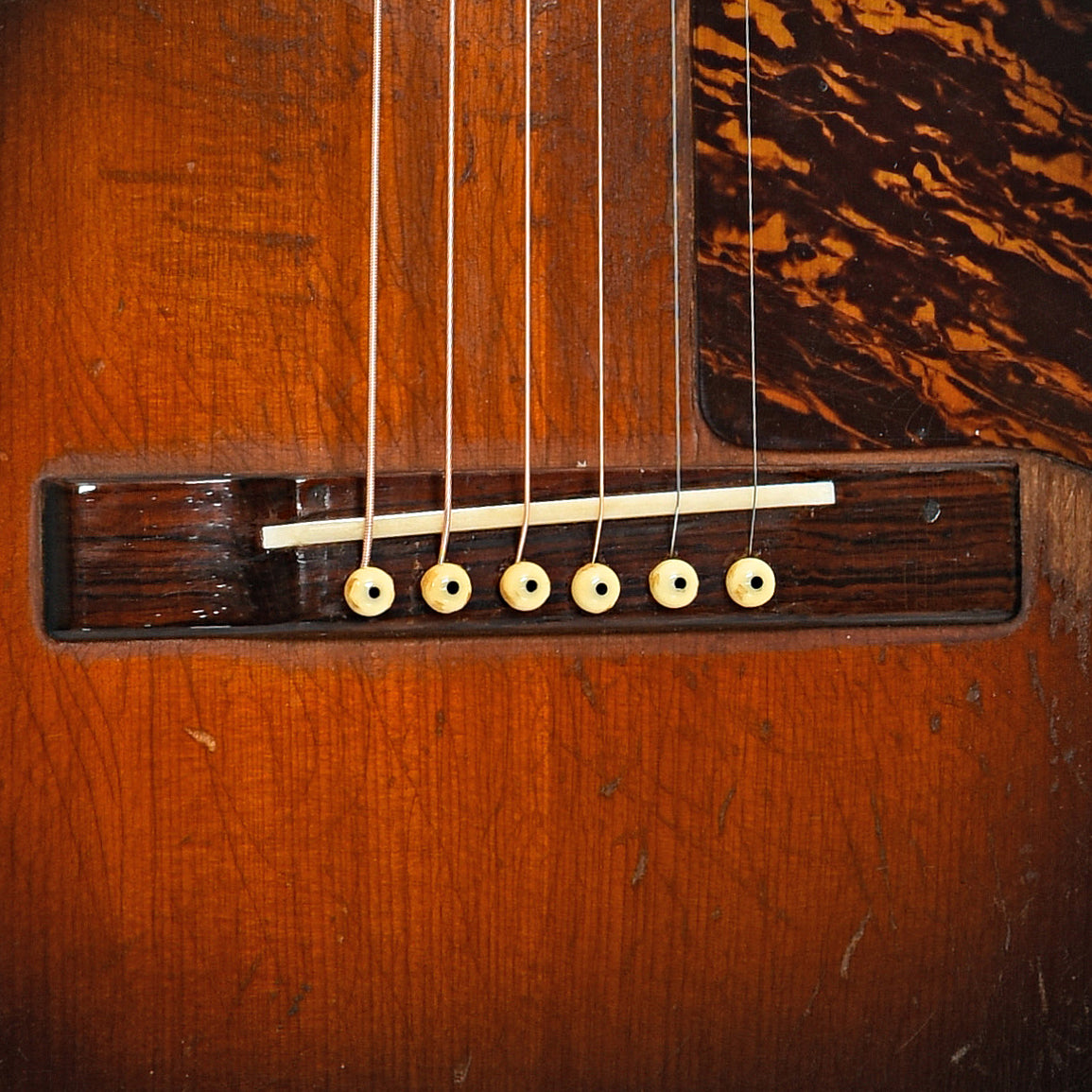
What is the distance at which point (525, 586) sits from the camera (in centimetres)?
59

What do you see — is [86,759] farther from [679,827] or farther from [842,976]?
[842,976]

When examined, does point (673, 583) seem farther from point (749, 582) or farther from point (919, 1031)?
point (919, 1031)

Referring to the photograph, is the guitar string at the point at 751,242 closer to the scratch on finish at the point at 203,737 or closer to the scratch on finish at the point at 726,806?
the scratch on finish at the point at 726,806

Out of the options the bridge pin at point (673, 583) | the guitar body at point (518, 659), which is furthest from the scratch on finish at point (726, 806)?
the bridge pin at point (673, 583)

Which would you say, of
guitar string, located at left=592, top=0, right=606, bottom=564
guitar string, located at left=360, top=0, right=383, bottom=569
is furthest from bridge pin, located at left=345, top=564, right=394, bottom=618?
guitar string, located at left=592, top=0, right=606, bottom=564

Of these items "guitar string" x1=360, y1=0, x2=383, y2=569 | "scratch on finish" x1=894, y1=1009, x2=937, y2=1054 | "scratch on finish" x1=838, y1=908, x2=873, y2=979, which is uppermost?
"guitar string" x1=360, y1=0, x2=383, y2=569

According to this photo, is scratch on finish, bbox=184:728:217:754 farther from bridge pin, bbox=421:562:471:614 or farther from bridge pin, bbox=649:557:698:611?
bridge pin, bbox=649:557:698:611

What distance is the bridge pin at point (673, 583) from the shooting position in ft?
1.96

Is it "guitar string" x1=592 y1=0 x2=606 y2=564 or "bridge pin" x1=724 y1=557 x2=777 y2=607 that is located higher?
"guitar string" x1=592 y1=0 x2=606 y2=564

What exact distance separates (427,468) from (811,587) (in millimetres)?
211

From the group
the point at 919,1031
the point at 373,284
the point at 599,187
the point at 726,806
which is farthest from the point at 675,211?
the point at 919,1031

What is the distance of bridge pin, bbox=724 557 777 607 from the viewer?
23.7 inches

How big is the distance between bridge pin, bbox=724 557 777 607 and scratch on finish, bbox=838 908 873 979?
18 centimetres

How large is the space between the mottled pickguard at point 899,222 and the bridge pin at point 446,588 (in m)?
0.16
